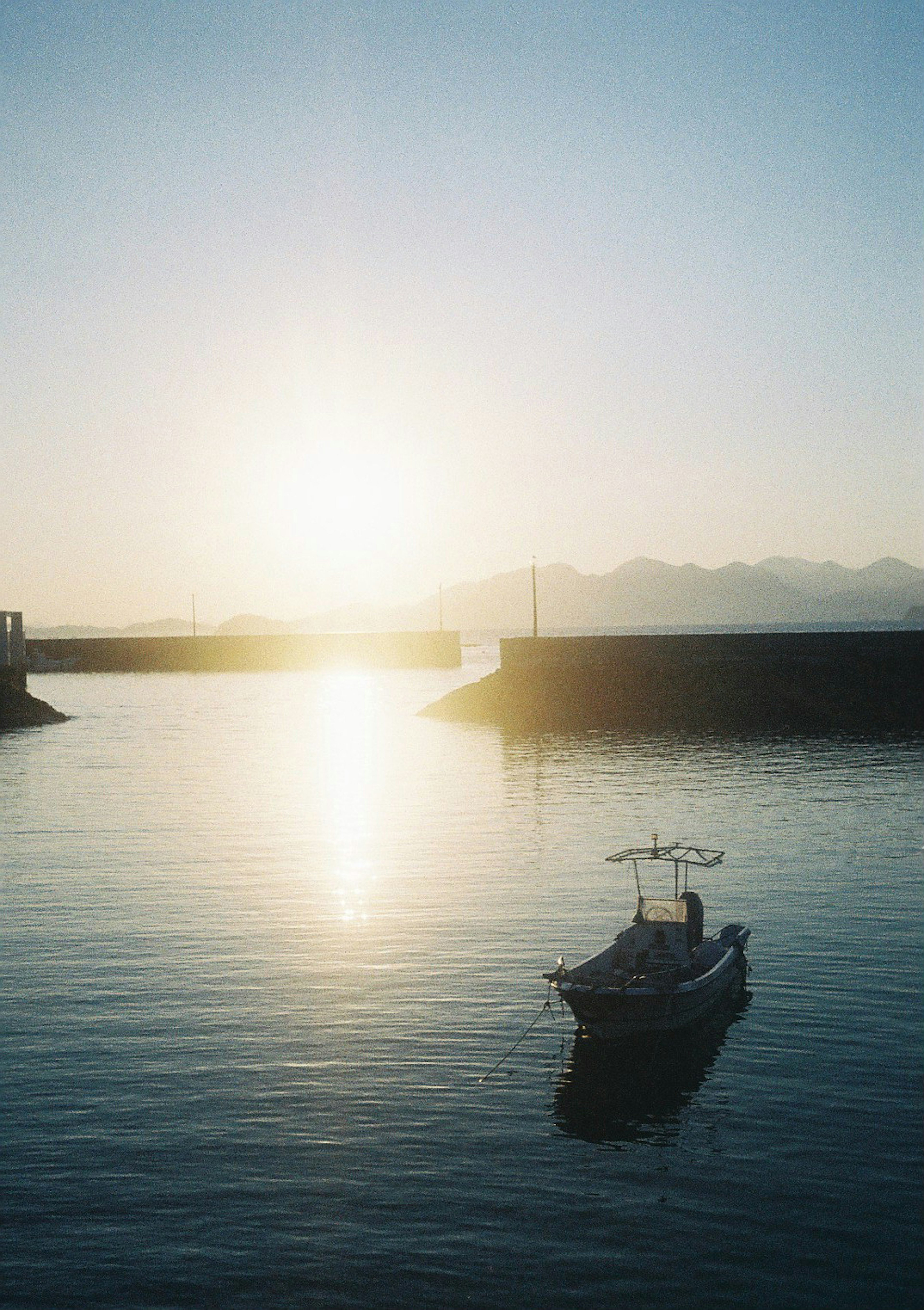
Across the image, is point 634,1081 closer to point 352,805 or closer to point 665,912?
point 665,912

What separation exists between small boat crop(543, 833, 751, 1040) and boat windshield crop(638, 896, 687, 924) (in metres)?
0.03

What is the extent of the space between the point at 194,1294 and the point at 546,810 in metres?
55.5

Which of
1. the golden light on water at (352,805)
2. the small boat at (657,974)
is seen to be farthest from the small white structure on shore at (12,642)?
the small boat at (657,974)

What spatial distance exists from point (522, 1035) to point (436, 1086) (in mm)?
4267

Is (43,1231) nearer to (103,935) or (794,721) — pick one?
(103,935)

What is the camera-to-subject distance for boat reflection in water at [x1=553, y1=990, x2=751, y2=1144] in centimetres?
2598

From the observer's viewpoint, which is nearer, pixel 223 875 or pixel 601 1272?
pixel 601 1272

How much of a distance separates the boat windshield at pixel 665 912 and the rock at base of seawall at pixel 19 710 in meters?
115

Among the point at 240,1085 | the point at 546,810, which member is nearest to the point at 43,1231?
the point at 240,1085

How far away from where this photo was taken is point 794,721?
4658 inches

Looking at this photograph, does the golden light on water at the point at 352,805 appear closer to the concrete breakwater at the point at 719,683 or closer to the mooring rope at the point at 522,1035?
the mooring rope at the point at 522,1035

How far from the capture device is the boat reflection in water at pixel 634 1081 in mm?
25984

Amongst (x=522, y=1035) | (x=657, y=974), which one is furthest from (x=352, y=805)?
(x=657, y=974)

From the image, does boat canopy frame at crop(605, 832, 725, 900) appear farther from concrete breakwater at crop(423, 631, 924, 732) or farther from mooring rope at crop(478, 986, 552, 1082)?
concrete breakwater at crop(423, 631, 924, 732)
